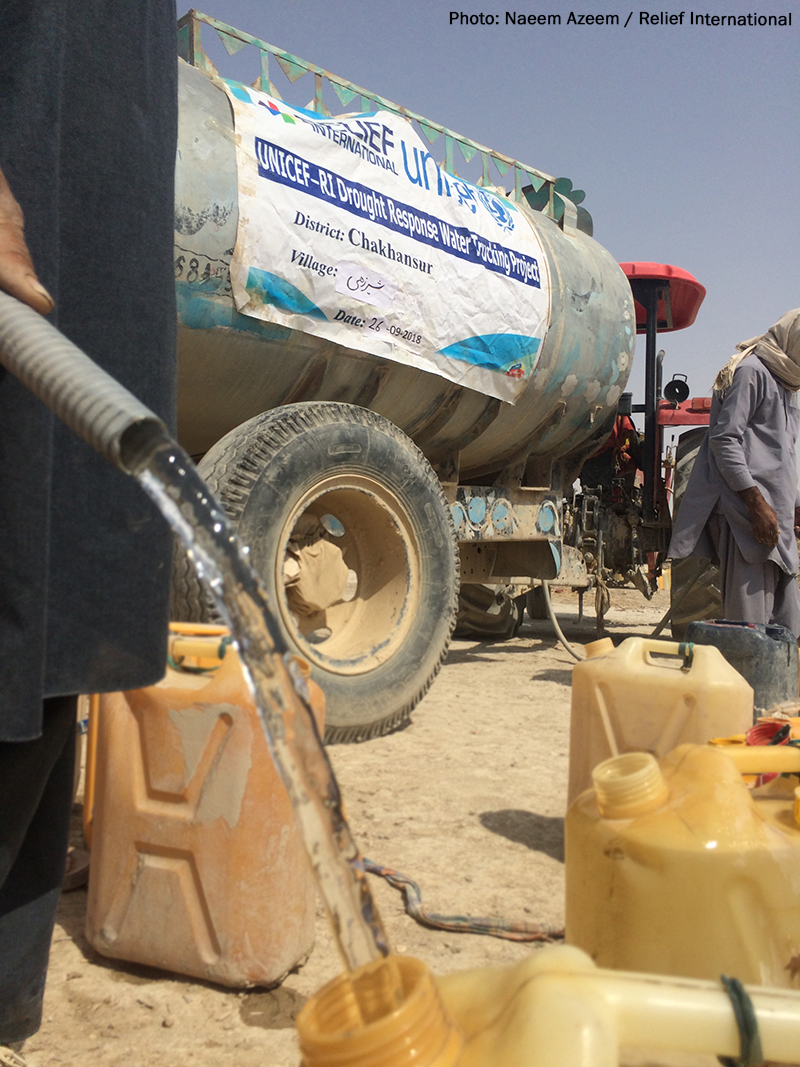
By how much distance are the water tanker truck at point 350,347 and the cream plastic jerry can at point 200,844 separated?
107cm

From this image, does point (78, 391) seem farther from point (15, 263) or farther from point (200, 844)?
point (200, 844)

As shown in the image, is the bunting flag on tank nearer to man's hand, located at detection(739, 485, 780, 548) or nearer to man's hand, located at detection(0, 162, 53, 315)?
man's hand, located at detection(739, 485, 780, 548)

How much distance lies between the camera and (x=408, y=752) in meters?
2.90

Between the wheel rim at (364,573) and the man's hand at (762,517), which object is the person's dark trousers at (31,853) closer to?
the wheel rim at (364,573)

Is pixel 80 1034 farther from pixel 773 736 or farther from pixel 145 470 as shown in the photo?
pixel 773 736

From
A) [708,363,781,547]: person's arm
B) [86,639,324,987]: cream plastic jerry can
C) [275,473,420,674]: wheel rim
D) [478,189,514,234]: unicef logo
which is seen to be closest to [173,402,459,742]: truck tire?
[275,473,420,674]: wheel rim

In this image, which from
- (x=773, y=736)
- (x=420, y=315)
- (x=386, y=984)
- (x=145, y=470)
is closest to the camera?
(x=386, y=984)

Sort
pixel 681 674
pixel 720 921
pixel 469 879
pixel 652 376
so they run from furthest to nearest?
pixel 652 376 < pixel 469 879 < pixel 681 674 < pixel 720 921

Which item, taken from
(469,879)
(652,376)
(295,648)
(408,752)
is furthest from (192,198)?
(652,376)

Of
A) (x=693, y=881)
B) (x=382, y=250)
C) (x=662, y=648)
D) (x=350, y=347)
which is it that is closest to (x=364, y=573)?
(x=350, y=347)

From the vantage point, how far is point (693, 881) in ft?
3.35

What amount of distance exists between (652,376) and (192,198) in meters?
4.03

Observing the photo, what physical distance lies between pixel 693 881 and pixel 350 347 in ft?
8.51

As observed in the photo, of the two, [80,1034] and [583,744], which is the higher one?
[583,744]
